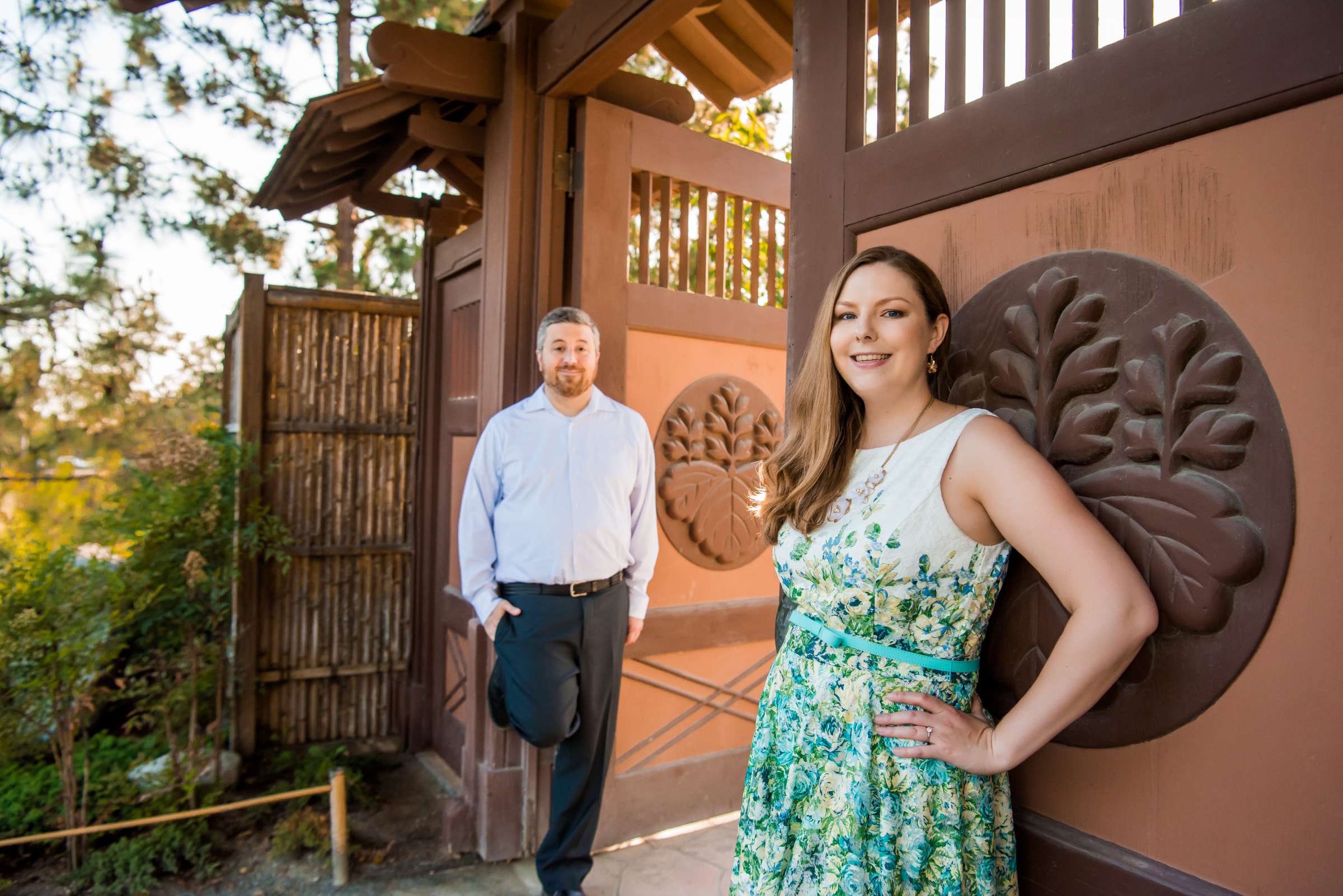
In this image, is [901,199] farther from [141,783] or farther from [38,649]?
[141,783]

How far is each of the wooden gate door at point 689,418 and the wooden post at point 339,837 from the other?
913 mm

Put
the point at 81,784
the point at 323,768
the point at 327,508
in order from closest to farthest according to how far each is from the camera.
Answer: the point at 81,784 < the point at 323,768 < the point at 327,508

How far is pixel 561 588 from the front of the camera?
2.65 metres

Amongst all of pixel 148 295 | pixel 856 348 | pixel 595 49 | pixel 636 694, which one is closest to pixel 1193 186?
pixel 856 348

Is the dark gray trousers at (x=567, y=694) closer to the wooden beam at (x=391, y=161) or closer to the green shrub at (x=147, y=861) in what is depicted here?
the green shrub at (x=147, y=861)

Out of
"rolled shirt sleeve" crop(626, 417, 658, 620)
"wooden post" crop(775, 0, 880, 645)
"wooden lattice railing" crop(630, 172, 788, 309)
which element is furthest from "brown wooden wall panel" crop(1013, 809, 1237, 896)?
"wooden lattice railing" crop(630, 172, 788, 309)

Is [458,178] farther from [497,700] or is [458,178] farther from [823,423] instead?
[823,423]

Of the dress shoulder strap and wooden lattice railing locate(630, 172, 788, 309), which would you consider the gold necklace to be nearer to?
the dress shoulder strap

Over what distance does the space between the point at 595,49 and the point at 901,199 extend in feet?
5.50

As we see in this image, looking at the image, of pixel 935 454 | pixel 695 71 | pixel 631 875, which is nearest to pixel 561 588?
pixel 631 875

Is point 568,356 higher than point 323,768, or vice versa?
point 568,356

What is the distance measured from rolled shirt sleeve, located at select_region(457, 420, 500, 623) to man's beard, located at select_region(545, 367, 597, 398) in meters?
0.25

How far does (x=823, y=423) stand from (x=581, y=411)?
1538 mm

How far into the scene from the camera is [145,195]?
7090 millimetres
